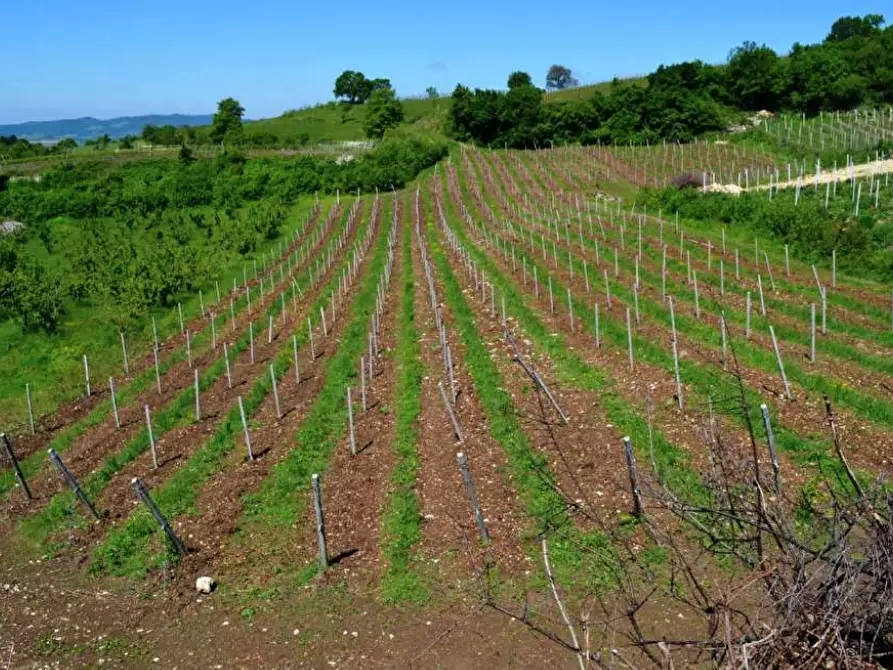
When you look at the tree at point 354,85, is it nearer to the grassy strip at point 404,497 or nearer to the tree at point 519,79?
the tree at point 519,79

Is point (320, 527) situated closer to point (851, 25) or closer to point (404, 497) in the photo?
point (404, 497)

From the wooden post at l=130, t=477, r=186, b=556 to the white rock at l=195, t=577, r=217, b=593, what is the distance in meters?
0.91

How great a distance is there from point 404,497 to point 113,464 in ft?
21.8

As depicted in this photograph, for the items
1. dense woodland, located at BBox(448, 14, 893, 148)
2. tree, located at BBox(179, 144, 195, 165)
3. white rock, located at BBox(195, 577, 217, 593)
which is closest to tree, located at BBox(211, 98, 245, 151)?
tree, located at BBox(179, 144, 195, 165)

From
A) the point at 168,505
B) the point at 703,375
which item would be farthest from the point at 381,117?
the point at 168,505

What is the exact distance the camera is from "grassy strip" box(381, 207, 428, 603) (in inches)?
400

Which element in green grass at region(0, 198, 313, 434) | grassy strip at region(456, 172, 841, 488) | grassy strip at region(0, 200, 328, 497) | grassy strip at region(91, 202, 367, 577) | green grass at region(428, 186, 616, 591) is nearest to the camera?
green grass at region(428, 186, 616, 591)

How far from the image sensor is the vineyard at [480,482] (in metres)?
7.94

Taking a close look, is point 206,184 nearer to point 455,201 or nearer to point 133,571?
point 455,201

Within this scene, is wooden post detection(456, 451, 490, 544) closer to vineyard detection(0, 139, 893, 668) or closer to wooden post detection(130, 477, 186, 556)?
vineyard detection(0, 139, 893, 668)

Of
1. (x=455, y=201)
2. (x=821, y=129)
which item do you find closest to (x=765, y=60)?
(x=821, y=129)

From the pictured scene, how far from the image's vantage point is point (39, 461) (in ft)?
53.6

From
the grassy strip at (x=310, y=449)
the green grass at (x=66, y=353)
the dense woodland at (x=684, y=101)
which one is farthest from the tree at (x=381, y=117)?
the grassy strip at (x=310, y=449)

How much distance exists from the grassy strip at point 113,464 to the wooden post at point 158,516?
2.69 m
